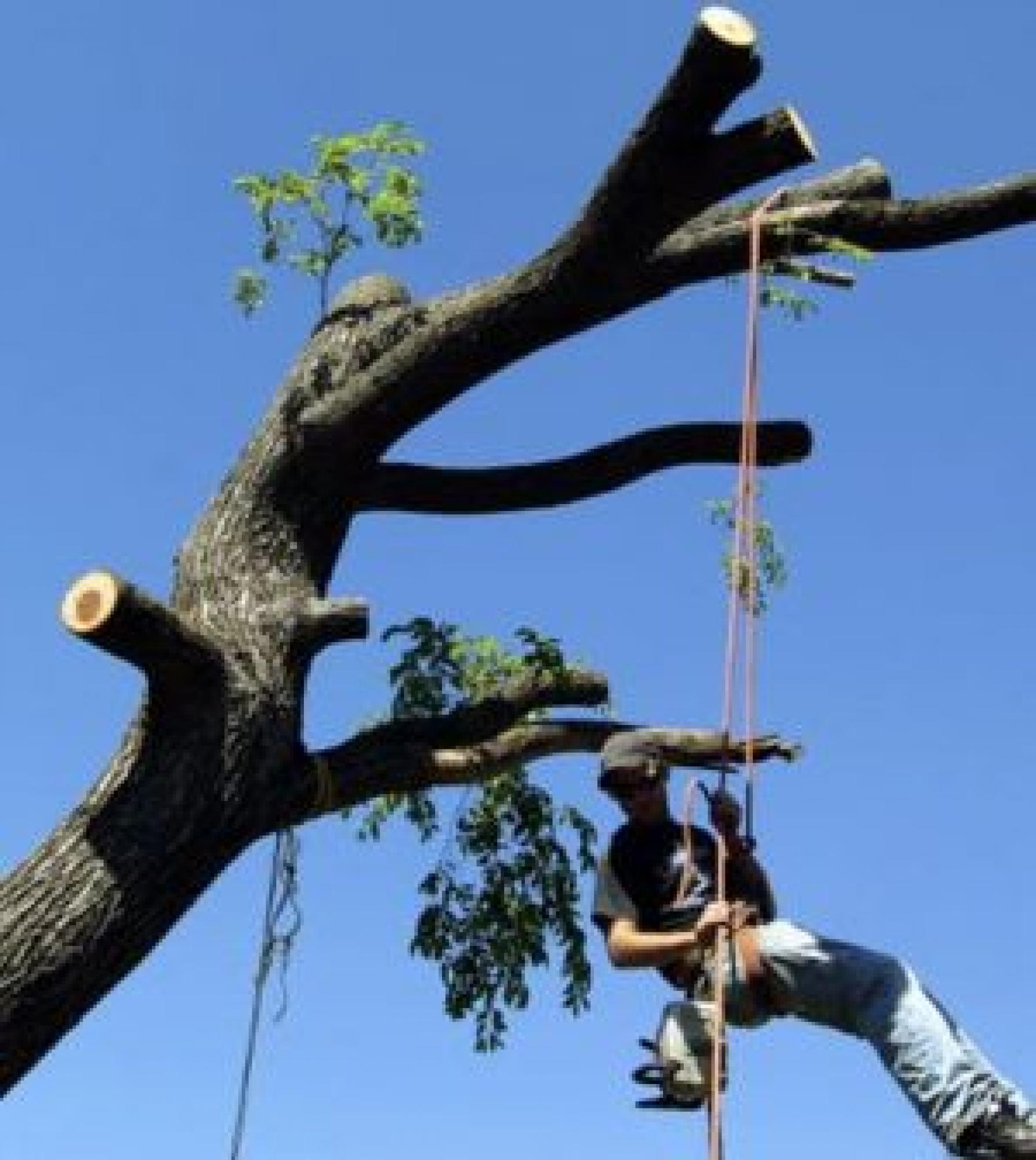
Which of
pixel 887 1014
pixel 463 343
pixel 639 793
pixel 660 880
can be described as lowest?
pixel 887 1014

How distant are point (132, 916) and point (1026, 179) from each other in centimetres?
361

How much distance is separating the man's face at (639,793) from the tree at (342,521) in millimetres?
1693

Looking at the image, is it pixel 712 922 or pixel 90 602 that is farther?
pixel 90 602

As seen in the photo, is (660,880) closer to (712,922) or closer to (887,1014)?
(712,922)

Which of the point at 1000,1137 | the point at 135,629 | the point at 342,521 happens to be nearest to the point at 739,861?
the point at 1000,1137

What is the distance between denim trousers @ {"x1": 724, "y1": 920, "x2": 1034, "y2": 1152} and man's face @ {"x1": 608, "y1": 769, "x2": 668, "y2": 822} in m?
0.43

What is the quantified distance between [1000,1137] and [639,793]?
1.21 meters

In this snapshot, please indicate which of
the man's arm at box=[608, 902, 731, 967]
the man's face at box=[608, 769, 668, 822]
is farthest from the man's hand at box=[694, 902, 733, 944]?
the man's face at box=[608, 769, 668, 822]

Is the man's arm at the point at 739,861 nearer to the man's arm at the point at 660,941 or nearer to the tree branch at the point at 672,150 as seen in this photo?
the man's arm at the point at 660,941

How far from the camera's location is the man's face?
5.22 meters

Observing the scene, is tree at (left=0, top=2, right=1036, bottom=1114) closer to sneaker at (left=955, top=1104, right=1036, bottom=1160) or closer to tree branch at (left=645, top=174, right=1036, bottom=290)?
tree branch at (left=645, top=174, right=1036, bottom=290)

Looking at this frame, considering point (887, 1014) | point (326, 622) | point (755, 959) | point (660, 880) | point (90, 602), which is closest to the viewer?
point (887, 1014)

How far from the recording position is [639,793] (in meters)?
5.24

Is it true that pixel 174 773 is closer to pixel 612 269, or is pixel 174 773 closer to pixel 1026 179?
pixel 612 269
